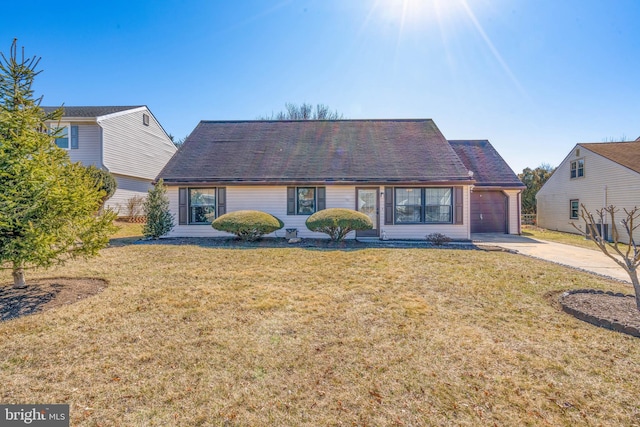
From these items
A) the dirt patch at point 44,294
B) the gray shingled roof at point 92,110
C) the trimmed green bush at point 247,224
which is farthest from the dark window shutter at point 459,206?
the gray shingled roof at point 92,110

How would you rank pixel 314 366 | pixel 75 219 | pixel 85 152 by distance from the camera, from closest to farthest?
pixel 314 366 → pixel 75 219 → pixel 85 152

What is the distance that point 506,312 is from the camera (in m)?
4.28

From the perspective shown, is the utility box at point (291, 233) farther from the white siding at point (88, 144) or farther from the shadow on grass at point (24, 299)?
the white siding at point (88, 144)

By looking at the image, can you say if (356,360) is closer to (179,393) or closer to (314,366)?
(314,366)

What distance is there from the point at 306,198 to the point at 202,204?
4.31 metres

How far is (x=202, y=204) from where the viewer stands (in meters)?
11.4

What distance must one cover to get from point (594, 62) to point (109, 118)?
23.0 meters

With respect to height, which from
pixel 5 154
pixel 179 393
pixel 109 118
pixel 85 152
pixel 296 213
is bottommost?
pixel 179 393

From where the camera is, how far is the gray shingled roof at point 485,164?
1388 cm

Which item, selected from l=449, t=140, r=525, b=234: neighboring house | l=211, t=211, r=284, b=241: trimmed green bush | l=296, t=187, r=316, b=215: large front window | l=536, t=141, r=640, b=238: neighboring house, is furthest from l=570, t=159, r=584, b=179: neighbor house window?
l=211, t=211, r=284, b=241: trimmed green bush

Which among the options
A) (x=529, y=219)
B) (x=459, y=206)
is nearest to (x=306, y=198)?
(x=459, y=206)

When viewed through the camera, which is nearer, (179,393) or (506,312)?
(179,393)

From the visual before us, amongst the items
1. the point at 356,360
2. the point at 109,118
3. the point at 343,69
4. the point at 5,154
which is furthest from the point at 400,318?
the point at 109,118

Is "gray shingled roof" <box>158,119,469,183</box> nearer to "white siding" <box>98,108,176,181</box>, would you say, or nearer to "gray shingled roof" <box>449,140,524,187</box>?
"gray shingled roof" <box>449,140,524,187</box>
